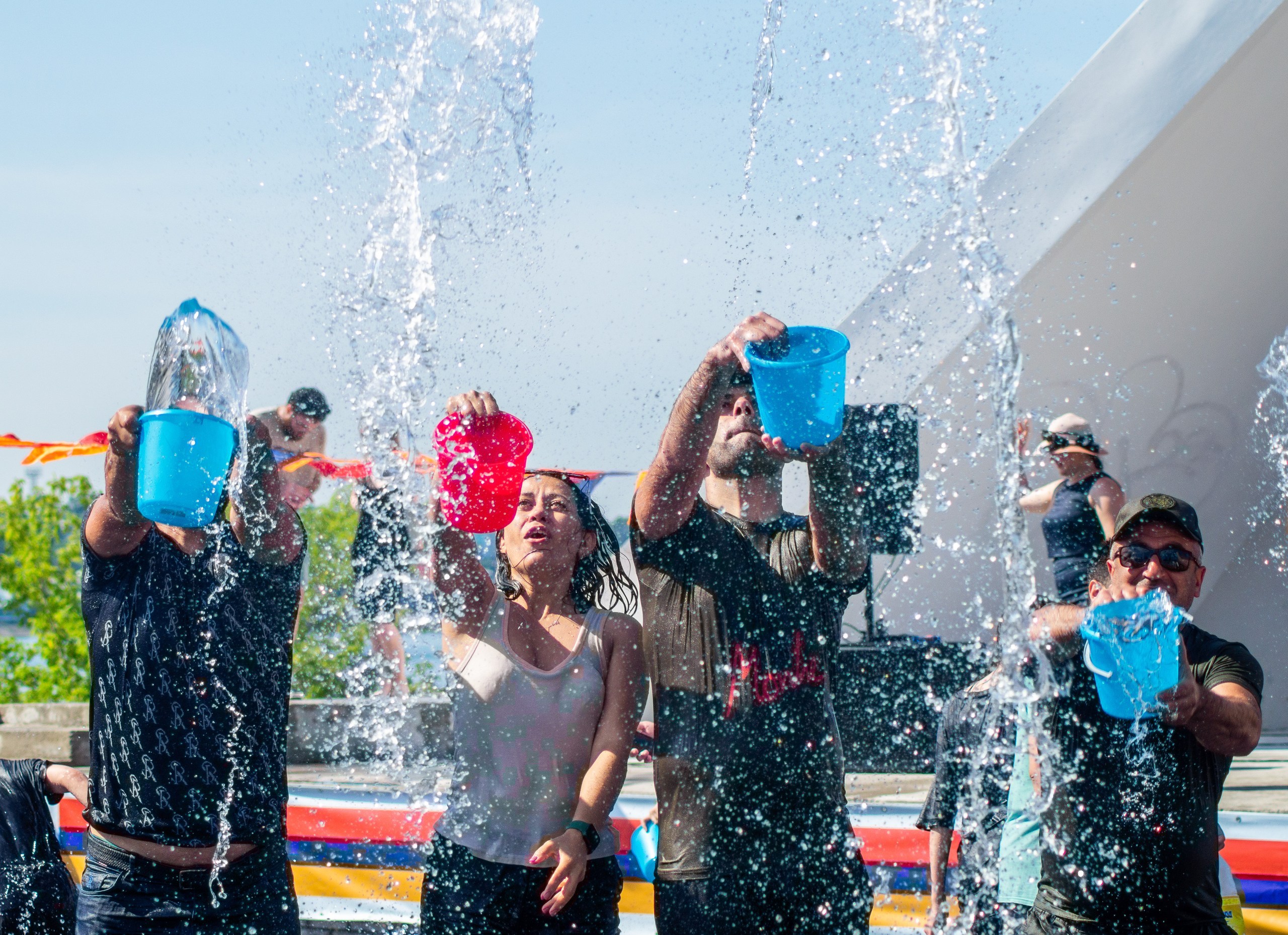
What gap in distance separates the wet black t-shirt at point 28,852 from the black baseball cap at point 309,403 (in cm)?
218

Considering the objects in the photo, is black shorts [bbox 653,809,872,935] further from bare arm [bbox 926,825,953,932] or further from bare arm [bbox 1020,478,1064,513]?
bare arm [bbox 1020,478,1064,513]

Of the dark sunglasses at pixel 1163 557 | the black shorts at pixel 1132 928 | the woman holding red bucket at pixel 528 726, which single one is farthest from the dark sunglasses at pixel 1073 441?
the woman holding red bucket at pixel 528 726

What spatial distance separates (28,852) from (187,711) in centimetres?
129

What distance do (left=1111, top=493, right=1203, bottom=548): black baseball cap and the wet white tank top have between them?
1.17 m

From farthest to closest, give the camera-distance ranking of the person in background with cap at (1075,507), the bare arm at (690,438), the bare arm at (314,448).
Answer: the bare arm at (314,448) → the person in background with cap at (1075,507) → the bare arm at (690,438)

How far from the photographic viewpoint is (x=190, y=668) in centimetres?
262

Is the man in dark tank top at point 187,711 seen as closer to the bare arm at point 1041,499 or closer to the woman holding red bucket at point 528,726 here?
the woman holding red bucket at point 528,726

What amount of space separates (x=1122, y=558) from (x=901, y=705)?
140 inches

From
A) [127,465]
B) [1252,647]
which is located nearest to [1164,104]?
[1252,647]

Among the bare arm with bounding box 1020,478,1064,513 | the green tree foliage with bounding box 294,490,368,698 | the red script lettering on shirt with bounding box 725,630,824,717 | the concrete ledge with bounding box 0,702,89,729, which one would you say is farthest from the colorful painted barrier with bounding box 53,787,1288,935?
the green tree foliage with bounding box 294,490,368,698

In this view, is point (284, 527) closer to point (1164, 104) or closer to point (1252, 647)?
point (1164, 104)

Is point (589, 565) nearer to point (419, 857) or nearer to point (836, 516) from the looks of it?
point (836, 516)

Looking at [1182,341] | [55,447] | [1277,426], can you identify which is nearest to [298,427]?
[55,447]

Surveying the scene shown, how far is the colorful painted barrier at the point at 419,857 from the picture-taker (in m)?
3.32
